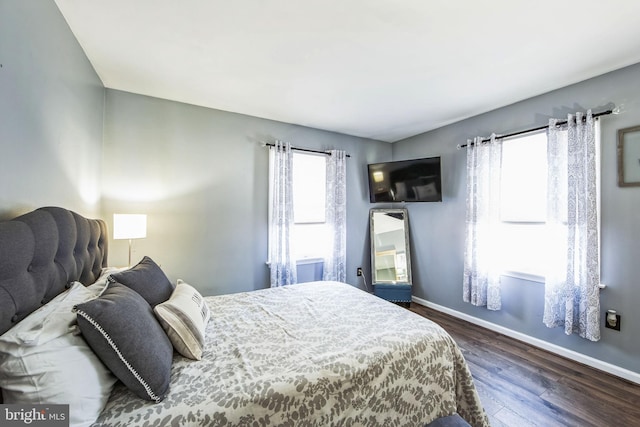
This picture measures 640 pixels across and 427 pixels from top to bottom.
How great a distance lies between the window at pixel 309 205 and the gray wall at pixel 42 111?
6.90 ft

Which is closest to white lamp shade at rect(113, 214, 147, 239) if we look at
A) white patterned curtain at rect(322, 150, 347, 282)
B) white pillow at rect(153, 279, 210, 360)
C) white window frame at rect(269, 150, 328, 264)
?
white pillow at rect(153, 279, 210, 360)

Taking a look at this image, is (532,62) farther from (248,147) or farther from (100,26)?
(100,26)

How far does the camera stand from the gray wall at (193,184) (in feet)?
8.23

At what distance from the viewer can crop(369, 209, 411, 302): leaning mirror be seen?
3.69 metres

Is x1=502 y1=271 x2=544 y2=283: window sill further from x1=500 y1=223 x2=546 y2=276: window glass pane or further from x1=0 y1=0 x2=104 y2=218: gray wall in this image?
x1=0 y1=0 x2=104 y2=218: gray wall

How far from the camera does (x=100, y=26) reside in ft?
5.48

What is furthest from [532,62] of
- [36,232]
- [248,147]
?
[36,232]

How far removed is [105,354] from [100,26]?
6.60 feet

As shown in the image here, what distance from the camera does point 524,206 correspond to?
8.91 ft

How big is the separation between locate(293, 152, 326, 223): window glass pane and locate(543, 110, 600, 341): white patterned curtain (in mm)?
2475

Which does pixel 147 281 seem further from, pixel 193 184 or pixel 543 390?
pixel 543 390

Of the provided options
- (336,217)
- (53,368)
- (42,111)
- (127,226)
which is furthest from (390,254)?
(42,111)

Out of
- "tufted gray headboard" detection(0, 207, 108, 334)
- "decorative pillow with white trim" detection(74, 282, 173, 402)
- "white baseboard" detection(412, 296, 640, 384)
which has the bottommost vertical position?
"white baseboard" detection(412, 296, 640, 384)

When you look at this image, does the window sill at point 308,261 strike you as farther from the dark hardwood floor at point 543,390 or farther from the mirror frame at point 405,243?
the dark hardwood floor at point 543,390
